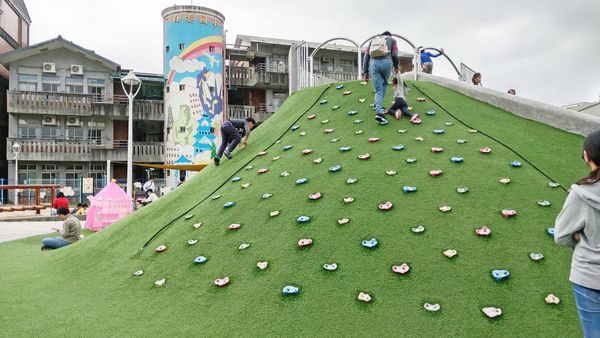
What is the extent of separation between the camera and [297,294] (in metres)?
4.77

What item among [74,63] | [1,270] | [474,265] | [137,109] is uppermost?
[74,63]

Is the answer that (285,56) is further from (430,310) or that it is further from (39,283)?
(430,310)

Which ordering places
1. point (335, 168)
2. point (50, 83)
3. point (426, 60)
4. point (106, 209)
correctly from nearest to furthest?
point (335, 168), point (426, 60), point (106, 209), point (50, 83)

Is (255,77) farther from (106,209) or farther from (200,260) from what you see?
(200,260)

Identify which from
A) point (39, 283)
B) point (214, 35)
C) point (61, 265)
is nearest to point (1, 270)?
point (61, 265)

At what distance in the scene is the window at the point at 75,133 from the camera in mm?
32531

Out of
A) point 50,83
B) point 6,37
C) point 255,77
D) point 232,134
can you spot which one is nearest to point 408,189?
point 232,134

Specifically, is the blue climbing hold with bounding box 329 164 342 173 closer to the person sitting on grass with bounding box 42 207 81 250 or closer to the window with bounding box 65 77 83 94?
the person sitting on grass with bounding box 42 207 81 250

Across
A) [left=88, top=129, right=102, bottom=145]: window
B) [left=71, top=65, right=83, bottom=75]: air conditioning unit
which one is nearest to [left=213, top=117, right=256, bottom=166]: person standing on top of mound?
[left=88, top=129, right=102, bottom=145]: window

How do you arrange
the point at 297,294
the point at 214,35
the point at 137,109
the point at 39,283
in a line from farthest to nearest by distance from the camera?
the point at 137,109, the point at 214,35, the point at 39,283, the point at 297,294

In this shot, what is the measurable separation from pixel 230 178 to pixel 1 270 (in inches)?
177

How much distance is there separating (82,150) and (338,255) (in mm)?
31149

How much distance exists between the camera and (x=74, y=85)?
32.9 metres

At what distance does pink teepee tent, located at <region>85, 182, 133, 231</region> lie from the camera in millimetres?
15227
